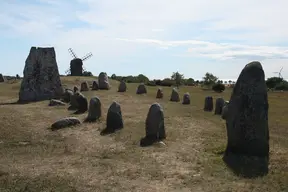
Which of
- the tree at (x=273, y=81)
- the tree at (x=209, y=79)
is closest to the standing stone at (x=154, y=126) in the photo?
the tree at (x=209, y=79)

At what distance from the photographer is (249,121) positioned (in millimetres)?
14602

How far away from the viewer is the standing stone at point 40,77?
35803mm

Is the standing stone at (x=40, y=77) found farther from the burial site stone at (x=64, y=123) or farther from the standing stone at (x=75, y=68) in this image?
the standing stone at (x=75, y=68)

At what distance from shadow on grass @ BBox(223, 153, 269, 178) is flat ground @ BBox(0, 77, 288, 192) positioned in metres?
0.27

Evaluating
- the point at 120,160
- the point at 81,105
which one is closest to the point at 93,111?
the point at 81,105

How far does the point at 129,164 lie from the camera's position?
1420cm

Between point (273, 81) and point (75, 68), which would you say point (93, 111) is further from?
point (273, 81)

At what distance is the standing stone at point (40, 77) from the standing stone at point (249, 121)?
24.6 meters

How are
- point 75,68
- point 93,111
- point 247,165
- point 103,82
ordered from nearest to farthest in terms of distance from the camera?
1. point 247,165
2. point 93,111
3. point 103,82
4. point 75,68

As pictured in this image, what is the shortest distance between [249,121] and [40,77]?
25770mm

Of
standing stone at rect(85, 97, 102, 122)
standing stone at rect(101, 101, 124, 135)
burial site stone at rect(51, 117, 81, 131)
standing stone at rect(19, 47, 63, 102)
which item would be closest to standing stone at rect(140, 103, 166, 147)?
standing stone at rect(101, 101, 124, 135)

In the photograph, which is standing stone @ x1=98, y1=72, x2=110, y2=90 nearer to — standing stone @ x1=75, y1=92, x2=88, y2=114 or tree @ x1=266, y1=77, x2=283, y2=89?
standing stone @ x1=75, y1=92, x2=88, y2=114

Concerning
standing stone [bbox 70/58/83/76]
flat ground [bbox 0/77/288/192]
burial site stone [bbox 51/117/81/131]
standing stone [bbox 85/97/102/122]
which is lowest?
flat ground [bbox 0/77/288/192]

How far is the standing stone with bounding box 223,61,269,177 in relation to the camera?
1453cm
